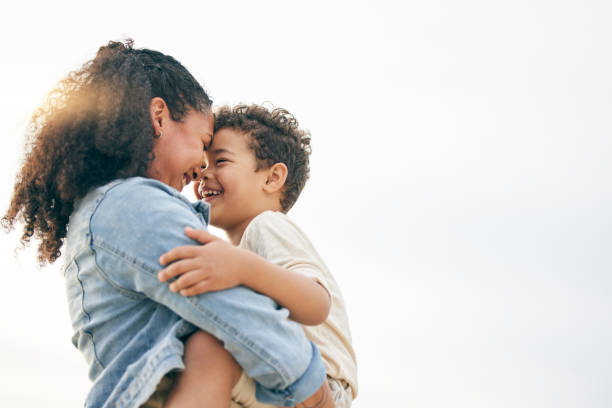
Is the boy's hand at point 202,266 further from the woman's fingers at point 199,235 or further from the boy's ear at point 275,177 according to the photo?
the boy's ear at point 275,177

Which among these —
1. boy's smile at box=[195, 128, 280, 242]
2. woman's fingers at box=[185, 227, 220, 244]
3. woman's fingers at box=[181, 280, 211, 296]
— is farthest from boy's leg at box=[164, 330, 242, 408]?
boy's smile at box=[195, 128, 280, 242]

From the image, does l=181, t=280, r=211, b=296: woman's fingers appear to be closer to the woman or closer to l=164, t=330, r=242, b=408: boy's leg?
the woman

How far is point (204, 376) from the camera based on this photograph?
1890 millimetres

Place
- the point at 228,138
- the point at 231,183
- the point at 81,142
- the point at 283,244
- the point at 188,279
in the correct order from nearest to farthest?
the point at 188,279
the point at 81,142
the point at 283,244
the point at 231,183
the point at 228,138

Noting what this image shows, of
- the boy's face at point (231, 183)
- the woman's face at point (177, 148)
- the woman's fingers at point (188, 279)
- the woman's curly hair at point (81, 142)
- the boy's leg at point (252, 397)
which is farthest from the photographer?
the boy's face at point (231, 183)

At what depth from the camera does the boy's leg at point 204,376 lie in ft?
6.12

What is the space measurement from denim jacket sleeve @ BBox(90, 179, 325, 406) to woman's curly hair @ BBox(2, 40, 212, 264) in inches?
11.2

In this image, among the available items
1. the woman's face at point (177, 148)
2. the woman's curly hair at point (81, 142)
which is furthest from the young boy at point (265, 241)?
A: the woman's curly hair at point (81, 142)

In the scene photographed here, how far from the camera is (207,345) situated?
192 cm

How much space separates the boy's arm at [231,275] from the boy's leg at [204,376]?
0.20 m

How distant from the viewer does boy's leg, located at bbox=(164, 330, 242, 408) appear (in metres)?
1.87

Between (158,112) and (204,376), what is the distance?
3.92 feet

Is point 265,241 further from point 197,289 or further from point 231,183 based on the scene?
point 197,289

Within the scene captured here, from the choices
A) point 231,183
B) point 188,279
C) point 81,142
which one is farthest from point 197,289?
point 231,183
